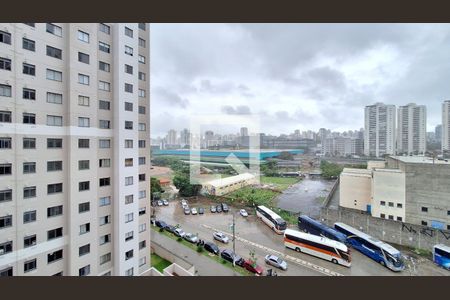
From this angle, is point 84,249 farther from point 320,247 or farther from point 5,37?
point 320,247

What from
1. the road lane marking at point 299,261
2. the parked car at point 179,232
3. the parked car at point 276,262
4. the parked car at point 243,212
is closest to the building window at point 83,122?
the parked car at point 179,232

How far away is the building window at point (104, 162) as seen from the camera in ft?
16.7

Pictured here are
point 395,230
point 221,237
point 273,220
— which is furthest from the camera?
point 273,220

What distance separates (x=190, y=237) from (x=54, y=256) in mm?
4063

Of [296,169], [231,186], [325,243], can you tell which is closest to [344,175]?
[325,243]

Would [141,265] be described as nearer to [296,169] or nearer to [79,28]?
[79,28]

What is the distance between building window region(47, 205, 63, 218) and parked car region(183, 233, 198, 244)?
417 cm

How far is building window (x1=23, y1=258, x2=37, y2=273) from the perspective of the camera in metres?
4.20

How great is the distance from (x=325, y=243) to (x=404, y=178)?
12.4 ft

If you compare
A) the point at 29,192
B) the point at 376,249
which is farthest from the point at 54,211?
the point at 376,249

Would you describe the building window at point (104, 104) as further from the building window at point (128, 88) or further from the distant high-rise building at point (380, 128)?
the distant high-rise building at point (380, 128)

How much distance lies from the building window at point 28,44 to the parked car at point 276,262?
22.9 feet

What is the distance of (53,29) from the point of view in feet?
14.6

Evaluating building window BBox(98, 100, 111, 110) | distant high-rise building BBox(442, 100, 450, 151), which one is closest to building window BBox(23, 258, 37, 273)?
building window BBox(98, 100, 111, 110)
